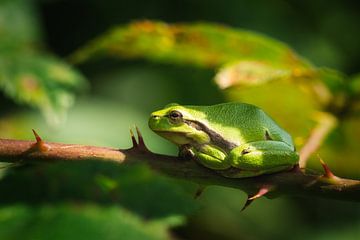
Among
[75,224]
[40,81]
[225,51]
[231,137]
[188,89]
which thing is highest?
[75,224]

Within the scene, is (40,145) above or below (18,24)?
above

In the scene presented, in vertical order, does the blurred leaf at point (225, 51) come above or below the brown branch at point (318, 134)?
above

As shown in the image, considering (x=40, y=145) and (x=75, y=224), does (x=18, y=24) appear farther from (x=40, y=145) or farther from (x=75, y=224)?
(x=75, y=224)

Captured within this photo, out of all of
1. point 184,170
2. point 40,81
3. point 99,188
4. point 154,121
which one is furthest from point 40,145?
point 40,81

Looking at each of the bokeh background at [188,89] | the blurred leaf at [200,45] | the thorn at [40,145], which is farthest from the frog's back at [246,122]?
the thorn at [40,145]

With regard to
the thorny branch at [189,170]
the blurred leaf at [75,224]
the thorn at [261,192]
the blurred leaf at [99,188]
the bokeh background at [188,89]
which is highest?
the blurred leaf at [99,188]

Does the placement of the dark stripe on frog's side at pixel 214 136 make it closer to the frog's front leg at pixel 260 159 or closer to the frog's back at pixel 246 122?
the frog's back at pixel 246 122
